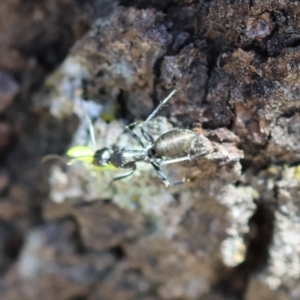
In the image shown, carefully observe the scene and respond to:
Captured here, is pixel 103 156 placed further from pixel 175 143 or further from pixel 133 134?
pixel 175 143

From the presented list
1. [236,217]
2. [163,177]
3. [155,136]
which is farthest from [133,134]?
[236,217]

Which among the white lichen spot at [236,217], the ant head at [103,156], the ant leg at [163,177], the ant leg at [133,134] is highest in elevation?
the ant leg at [133,134]

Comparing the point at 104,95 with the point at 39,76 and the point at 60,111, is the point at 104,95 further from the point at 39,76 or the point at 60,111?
the point at 39,76

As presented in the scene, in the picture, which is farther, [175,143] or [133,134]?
[133,134]

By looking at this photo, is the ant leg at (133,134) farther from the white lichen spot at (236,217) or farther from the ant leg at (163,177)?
the white lichen spot at (236,217)

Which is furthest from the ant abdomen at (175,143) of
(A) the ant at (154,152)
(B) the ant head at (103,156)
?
(B) the ant head at (103,156)

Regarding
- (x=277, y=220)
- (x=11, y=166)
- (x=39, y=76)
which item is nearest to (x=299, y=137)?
(x=277, y=220)

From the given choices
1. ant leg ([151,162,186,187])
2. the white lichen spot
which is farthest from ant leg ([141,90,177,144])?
the white lichen spot
